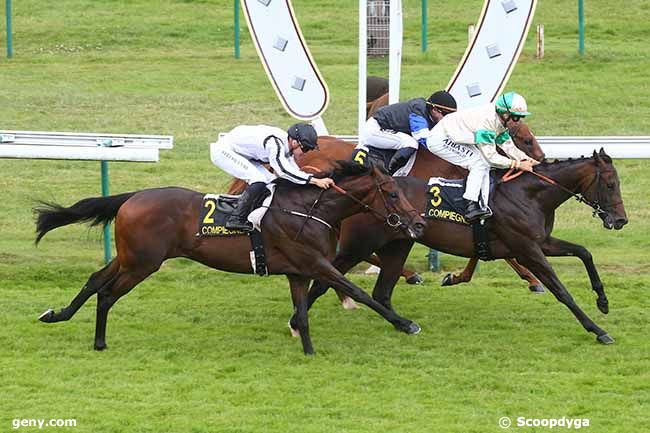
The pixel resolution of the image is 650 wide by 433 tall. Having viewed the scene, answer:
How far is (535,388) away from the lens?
7.99 meters

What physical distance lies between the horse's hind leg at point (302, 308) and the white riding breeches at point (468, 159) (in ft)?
4.18

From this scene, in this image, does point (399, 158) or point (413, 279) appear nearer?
point (399, 158)

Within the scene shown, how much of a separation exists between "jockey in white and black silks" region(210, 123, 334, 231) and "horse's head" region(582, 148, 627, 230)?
5.94ft

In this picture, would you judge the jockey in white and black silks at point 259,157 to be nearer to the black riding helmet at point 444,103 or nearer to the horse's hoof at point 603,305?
the black riding helmet at point 444,103

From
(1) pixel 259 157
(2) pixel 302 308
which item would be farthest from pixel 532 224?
(1) pixel 259 157

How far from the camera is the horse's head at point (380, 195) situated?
28.8ft

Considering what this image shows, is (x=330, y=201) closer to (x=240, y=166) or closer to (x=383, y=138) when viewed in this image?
(x=240, y=166)

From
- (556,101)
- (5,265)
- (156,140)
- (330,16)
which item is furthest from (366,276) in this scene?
(330,16)

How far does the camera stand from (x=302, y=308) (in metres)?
8.93

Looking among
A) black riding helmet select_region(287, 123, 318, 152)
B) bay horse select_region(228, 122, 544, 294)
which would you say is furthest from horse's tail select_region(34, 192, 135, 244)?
black riding helmet select_region(287, 123, 318, 152)

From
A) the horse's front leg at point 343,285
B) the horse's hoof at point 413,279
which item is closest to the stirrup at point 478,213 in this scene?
the horse's front leg at point 343,285

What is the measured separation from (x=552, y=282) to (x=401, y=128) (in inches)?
63.0

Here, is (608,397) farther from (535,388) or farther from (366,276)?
(366,276)

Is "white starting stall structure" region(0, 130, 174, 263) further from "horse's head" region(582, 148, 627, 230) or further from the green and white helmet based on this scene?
"horse's head" region(582, 148, 627, 230)
